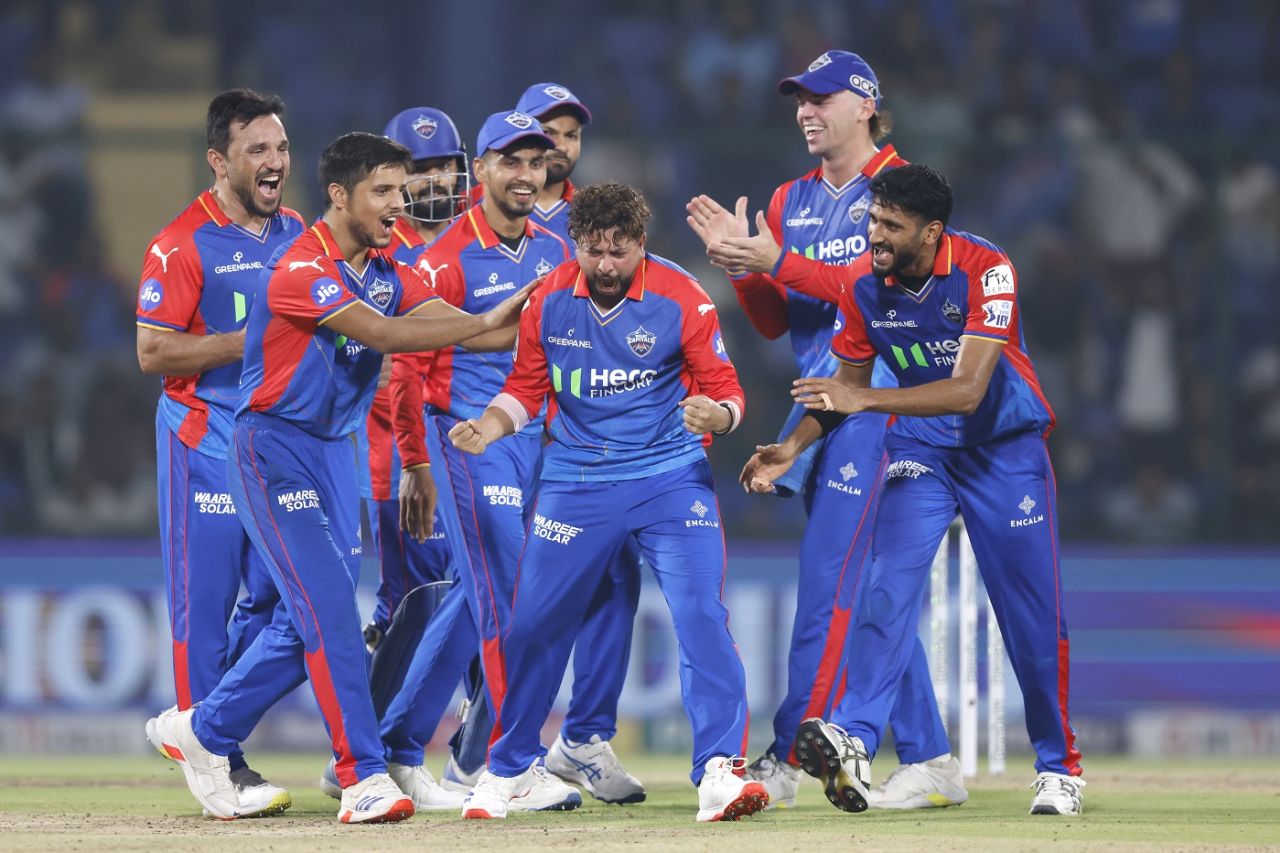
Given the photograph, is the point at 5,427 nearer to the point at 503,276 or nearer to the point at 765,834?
the point at 503,276

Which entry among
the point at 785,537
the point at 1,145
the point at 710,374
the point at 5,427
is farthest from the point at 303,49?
the point at 710,374

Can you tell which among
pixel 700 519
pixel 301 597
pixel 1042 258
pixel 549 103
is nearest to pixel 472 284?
pixel 549 103

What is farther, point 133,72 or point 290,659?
point 133,72

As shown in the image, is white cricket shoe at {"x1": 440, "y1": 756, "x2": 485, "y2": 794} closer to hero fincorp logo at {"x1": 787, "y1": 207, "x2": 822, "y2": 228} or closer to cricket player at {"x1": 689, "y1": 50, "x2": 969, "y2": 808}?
cricket player at {"x1": 689, "y1": 50, "x2": 969, "y2": 808}

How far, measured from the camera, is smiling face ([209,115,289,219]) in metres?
6.72

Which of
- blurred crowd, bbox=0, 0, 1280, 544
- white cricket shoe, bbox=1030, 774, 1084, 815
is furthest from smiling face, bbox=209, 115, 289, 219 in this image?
blurred crowd, bbox=0, 0, 1280, 544

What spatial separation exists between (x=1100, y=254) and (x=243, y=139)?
7.03m

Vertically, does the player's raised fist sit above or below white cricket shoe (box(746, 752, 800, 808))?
above

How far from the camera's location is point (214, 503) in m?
6.58

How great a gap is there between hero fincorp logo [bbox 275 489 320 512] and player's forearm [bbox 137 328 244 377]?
0.62 metres

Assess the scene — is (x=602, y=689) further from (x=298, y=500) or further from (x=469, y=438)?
(x=298, y=500)

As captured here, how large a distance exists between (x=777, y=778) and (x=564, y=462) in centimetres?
145

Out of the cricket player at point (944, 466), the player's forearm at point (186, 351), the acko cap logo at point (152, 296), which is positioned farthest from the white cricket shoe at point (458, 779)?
the acko cap logo at point (152, 296)

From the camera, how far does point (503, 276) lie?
697 cm
